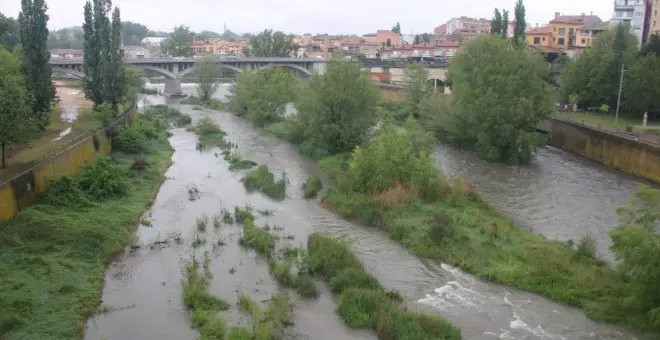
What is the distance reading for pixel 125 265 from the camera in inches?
669

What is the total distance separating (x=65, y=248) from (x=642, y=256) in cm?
1517

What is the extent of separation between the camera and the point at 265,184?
2612 centimetres

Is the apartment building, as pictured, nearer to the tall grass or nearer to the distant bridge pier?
the distant bridge pier

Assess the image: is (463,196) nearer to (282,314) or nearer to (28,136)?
(282,314)

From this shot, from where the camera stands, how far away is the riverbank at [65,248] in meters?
13.0

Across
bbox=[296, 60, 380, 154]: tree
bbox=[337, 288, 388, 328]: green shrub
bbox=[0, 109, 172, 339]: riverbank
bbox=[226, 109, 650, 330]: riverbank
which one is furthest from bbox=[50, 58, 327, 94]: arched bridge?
bbox=[337, 288, 388, 328]: green shrub

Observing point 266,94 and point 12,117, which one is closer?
point 12,117

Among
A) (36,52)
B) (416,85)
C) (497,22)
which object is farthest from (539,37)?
(36,52)

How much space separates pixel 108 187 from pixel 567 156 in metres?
27.2

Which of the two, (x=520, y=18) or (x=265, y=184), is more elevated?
(x=520, y=18)

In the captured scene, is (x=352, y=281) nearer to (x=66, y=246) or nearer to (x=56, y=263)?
(x=56, y=263)

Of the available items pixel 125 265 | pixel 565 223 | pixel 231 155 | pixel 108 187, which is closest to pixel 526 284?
pixel 565 223

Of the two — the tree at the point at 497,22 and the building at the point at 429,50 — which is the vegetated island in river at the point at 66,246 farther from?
the building at the point at 429,50

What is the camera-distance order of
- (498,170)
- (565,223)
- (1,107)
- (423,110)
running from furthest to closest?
(423,110) < (498,170) < (565,223) < (1,107)
